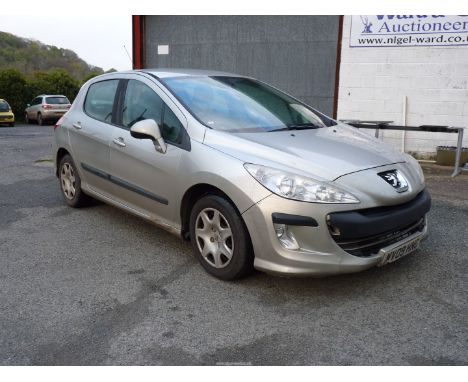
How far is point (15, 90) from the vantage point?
28.6m

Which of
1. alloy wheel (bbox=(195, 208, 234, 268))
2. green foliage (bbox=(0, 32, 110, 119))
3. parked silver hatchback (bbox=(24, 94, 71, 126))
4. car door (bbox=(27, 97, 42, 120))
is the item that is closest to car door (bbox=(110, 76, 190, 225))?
alloy wheel (bbox=(195, 208, 234, 268))

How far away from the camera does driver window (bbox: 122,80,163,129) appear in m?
4.15

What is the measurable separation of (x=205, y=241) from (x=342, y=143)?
1304 millimetres

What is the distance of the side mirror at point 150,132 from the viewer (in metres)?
3.82

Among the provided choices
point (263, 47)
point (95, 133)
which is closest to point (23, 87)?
point (263, 47)

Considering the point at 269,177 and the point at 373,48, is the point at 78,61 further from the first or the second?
the point at 269,177

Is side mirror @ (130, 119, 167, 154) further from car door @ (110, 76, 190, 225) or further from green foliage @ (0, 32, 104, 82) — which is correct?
green foliage @ (0, 32, 104, 82)

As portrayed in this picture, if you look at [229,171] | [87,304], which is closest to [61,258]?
[87,304]

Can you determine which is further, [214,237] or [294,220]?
[214,237]

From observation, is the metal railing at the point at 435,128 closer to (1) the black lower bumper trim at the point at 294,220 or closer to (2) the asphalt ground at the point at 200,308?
(2) the asphalt ground at the point at 200,308

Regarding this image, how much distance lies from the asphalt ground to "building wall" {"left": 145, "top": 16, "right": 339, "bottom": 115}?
5.24m

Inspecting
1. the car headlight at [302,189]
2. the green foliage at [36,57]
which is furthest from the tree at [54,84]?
the car headlight at [302,189]

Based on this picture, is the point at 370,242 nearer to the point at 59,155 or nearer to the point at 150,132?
the point at 150,132

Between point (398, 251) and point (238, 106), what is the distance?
1.78 meters
